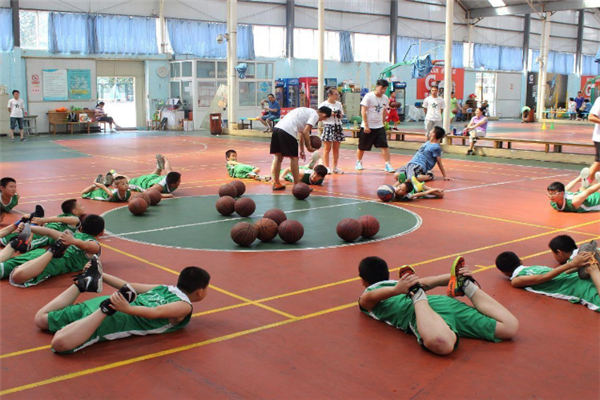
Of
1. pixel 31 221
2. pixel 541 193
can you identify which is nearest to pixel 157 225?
pixel 31 221

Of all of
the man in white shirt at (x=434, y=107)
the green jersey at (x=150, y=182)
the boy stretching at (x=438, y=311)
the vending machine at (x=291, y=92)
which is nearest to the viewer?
the boy stretching at (x=438, y=311)

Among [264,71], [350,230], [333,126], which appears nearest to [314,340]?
[350,230]

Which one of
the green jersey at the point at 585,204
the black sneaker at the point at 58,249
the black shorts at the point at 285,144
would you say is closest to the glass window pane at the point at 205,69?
the black shorts at the point at 285,144

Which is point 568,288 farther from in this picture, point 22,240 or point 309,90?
point 309,90

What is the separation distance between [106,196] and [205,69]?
901 inches

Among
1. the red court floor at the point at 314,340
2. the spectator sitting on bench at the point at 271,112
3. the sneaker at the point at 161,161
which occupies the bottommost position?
the red court floor at the point at 314,340

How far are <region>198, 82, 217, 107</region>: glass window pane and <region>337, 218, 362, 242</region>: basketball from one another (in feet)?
86.5

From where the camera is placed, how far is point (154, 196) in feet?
38.0

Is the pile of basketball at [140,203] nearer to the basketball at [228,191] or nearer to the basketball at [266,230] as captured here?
the basketball at [228,191]

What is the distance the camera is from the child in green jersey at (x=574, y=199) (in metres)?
10.5

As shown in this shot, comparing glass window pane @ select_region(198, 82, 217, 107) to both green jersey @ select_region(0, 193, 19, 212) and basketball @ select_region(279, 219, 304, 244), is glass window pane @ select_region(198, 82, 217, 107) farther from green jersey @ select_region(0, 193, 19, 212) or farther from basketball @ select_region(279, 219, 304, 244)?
basketball @ select_region(279, 219, 304, 244)

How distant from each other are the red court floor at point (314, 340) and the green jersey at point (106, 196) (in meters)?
3.06

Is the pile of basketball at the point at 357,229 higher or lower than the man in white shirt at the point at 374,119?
lower

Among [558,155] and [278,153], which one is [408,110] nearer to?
[558,155]
